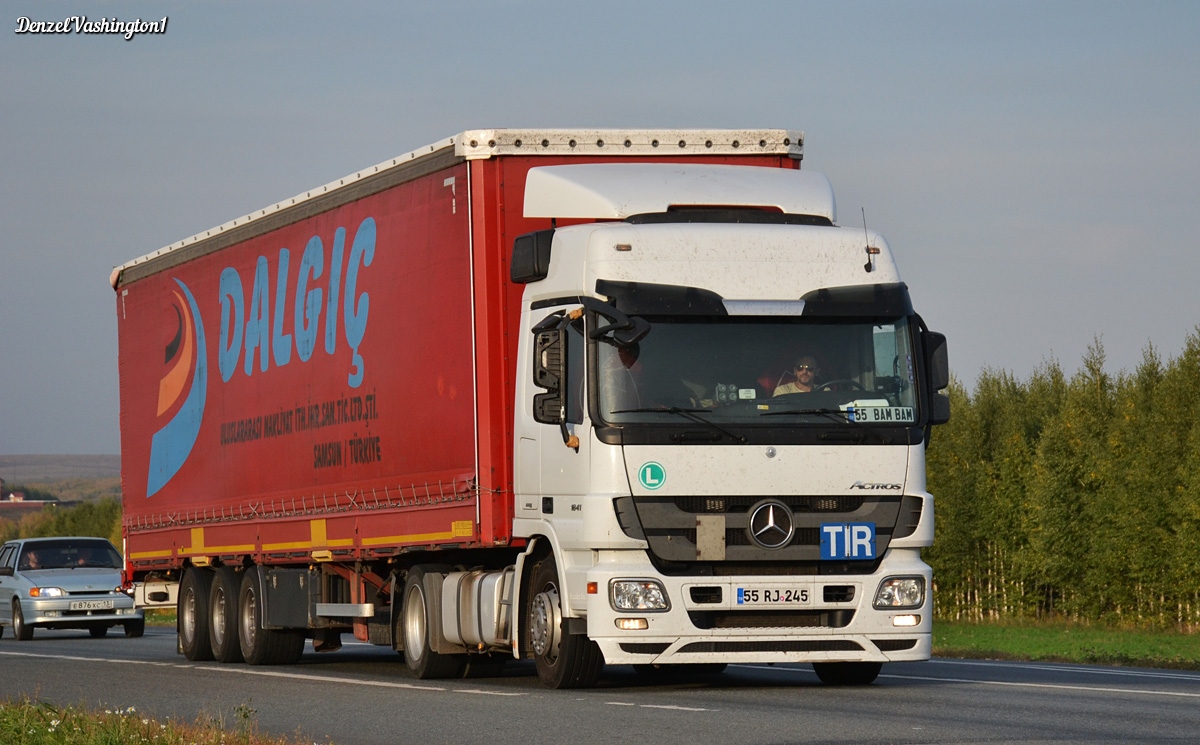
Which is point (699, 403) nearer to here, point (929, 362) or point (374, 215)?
point (929, 362)

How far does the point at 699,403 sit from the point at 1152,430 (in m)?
33.4

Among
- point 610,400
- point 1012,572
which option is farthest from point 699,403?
point 1012,572

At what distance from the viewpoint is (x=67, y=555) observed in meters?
33.9

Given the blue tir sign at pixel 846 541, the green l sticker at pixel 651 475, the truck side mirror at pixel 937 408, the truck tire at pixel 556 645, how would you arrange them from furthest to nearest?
the truck tire at pixel 556 645, the truck side mirror at pixel 937 408, the blue tir sign at pixel 846 541, the green l sticker at pixel 651 475

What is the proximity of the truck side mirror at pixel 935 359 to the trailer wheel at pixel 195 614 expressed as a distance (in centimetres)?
1090

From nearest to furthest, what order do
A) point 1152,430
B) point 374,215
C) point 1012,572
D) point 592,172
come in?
point 592,172 → point 374,215 → point 1152,430 → point 1012,572

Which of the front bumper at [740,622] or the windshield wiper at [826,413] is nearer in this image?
the front bumper at [740,622]

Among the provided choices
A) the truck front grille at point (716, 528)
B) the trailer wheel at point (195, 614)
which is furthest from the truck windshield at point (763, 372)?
the trailer wheel at point (195, 614)

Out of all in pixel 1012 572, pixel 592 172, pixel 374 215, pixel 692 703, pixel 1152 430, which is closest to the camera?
pixel 692 703

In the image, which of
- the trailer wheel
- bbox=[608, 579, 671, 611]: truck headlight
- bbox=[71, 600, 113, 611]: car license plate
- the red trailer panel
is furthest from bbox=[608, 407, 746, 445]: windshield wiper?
bbox=[71, 600, 113, 611]: car license plate

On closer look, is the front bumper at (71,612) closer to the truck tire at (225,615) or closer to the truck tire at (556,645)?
the truck tire at (225,615)

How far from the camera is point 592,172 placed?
1517 cm

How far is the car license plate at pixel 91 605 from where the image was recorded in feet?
107

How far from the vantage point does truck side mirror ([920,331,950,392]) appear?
558 inches
